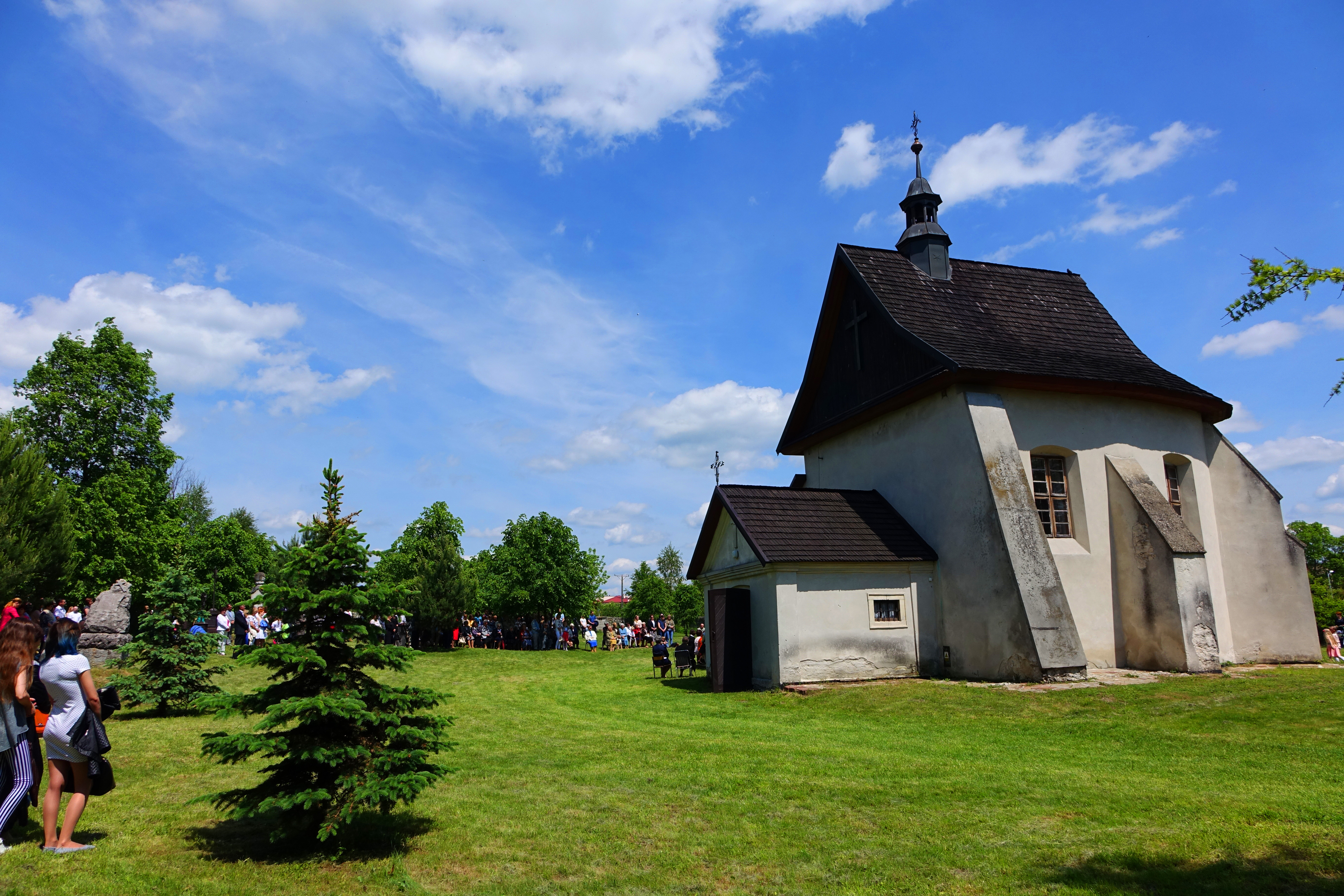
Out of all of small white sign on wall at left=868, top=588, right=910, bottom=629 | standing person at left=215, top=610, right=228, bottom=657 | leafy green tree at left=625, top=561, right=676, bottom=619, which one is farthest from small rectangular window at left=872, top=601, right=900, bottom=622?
leafy green tree at left=625, top=561, right=676, bottom=619

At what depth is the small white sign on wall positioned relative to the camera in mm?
17531

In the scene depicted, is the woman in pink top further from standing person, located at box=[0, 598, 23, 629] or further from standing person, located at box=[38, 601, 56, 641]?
standing person, located at box=[38, 601, 56, 641]

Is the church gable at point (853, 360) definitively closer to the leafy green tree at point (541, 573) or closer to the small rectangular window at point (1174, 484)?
the small rectangular window at point (1174, 484)

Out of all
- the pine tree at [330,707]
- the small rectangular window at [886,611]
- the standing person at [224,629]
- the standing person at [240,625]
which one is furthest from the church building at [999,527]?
the standing person at [224,629]

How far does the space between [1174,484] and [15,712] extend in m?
21.8

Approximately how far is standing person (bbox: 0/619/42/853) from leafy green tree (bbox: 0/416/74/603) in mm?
26084

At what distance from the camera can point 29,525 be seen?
28391 millimetres

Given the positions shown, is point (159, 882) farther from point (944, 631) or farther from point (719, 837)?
point (944, 631)

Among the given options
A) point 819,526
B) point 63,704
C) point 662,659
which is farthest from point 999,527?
point 63,704

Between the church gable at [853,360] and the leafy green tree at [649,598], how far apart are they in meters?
36.0

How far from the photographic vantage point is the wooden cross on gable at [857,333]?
A: 20969mm

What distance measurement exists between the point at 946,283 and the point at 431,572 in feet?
74.4

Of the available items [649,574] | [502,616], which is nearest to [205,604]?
[502,616]

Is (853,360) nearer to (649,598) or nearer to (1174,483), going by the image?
(1174,483)
